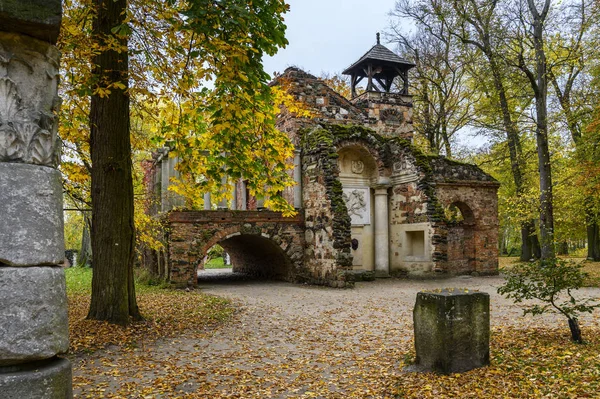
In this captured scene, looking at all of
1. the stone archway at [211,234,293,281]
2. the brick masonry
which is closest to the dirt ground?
the brick masonry

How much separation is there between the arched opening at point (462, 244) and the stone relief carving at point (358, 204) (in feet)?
10.4

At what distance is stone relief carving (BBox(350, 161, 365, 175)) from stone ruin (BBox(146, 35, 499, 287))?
1.5 inches

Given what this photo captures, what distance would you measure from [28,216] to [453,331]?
4.53 meters

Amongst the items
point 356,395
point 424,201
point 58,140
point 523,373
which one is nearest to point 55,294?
point 58,140

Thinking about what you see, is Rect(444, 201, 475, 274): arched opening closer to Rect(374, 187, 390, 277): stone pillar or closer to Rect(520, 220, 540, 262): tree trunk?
Rect(374, 187, 390, 277): stone pillar

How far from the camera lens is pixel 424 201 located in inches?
646

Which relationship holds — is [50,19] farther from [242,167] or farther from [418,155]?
[418,155]

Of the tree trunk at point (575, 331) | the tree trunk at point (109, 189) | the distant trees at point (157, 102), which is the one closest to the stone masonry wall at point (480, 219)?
the distant trees at point (157, 102)

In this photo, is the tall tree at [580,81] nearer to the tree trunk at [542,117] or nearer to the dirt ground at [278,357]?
the tree trunk at [542,117]

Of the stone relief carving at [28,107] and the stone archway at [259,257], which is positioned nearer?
the stone relief carving at [28,107]

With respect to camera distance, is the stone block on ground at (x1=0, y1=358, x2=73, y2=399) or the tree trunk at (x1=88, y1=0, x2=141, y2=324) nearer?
the stone block on ground at (x1=0, y1=358, x2=73, y2=399)

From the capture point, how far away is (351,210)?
17.7 metres

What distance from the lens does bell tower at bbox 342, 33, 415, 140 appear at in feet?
67.2

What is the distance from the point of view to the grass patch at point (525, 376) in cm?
462
